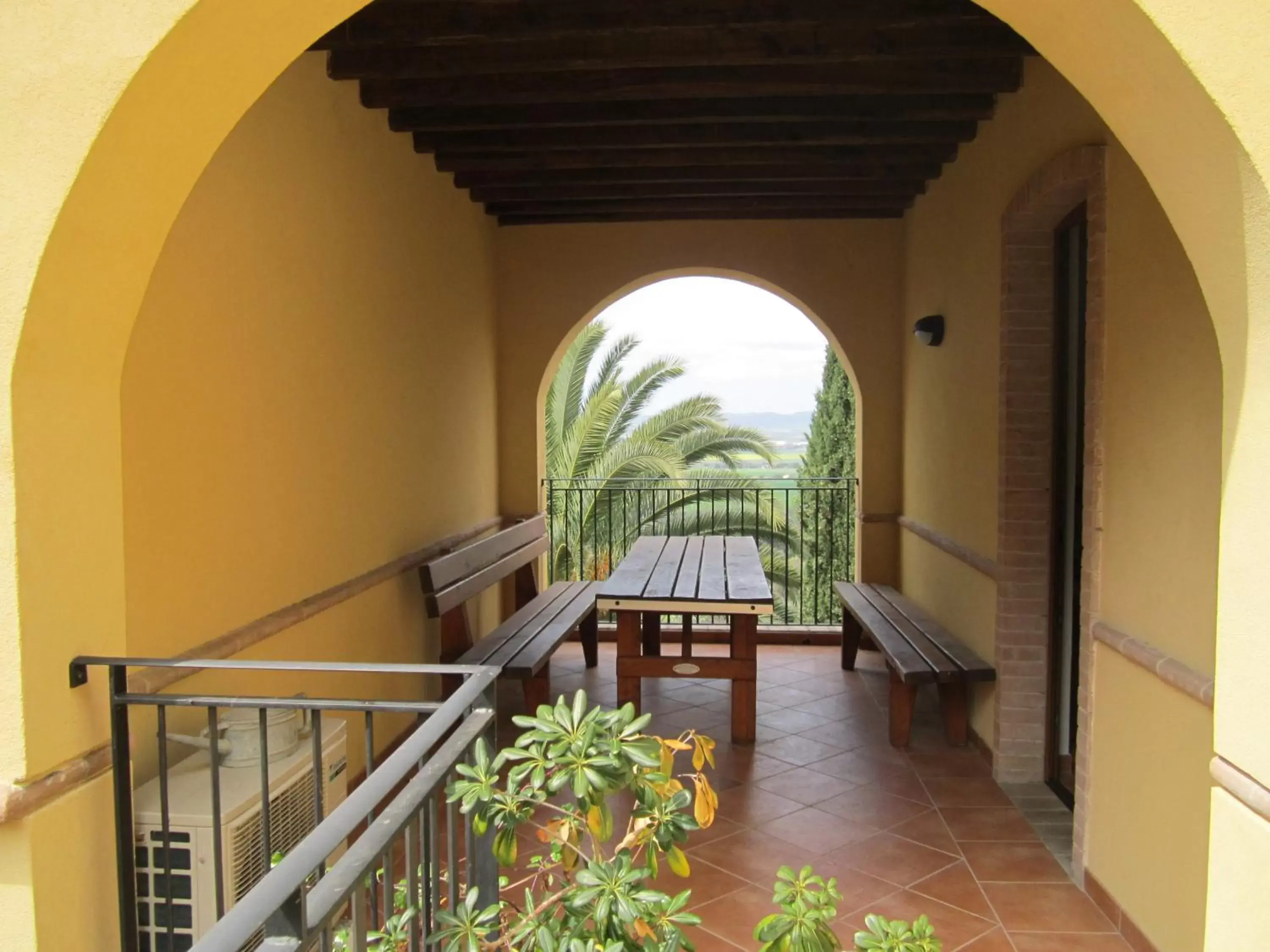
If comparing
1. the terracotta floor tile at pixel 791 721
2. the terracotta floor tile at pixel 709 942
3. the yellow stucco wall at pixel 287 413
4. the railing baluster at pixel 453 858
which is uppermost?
the yellow stucco wall at pixel 287 413

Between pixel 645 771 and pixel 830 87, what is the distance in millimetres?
3262

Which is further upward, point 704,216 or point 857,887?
point 704,216

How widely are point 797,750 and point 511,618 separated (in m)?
1.82

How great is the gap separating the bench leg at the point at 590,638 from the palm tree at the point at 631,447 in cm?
498

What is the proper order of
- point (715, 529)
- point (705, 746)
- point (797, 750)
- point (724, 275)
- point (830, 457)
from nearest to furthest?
point (705, 746) → point (797, 750) → point (724, 275) → point (715, 529) → point (830, 457)

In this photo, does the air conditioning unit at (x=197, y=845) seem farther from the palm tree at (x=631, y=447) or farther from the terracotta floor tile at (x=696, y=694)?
the palm tree at (x=631, y=447)

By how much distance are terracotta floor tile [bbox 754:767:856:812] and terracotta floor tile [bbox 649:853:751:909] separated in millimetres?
748

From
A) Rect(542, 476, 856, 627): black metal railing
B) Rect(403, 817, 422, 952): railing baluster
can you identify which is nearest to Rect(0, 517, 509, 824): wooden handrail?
Rect(403, 817, 422, 952): railing baluster

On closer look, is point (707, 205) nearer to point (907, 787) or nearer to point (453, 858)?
point (907, 787)

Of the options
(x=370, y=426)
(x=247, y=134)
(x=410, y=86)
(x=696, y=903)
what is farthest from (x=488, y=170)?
(x=696, y=903)

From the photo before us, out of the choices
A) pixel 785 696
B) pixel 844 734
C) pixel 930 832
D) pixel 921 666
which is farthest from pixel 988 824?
pixel 785 696

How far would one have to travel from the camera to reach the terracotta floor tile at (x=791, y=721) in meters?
5.02

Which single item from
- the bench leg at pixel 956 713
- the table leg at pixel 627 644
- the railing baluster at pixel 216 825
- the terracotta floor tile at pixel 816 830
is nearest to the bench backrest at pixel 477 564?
the table leg at pixel 627 644

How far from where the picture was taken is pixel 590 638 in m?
6.36
